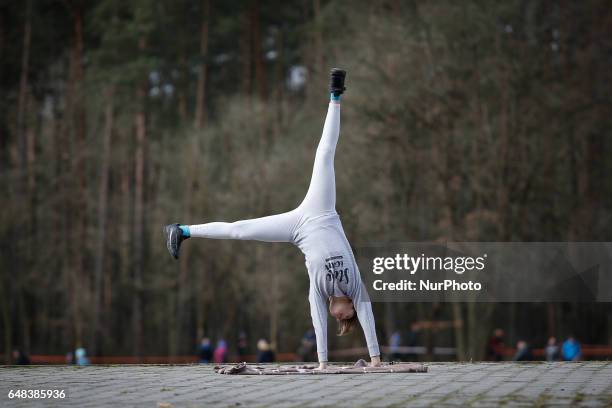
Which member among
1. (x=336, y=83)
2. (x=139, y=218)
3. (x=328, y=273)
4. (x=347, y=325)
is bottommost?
(x=347, y=325)

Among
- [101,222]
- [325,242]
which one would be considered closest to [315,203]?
[325,242]

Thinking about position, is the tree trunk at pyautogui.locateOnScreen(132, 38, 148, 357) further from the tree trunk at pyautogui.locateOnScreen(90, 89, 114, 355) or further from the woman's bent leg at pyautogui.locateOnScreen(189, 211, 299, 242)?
the woman's bent leg at pyautogui.locateOnScreen(189, 211, 299, 242)

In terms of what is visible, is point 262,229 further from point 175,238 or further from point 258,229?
point 175,238

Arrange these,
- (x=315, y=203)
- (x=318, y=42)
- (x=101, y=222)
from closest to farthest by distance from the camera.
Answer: (x=315, y=203), (x=318, y=42), (x=101, y=222)

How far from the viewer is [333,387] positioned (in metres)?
11.5

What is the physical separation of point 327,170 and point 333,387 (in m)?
3.19

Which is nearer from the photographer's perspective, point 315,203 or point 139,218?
point 315,203

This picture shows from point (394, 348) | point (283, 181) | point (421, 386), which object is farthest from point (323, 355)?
point (283, 181)

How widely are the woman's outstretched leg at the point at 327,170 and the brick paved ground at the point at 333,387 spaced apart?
6.80 feet

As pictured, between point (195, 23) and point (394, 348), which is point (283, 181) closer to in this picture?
point (394, 348)

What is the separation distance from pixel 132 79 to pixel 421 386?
128ft

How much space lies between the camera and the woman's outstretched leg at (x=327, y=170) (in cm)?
1368

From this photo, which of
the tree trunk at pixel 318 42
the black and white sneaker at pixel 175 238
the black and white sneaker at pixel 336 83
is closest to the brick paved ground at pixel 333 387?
the black and white sneaker at pixel 175 238

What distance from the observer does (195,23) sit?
56.3 metres
